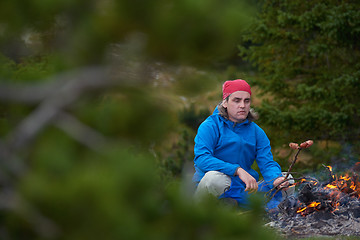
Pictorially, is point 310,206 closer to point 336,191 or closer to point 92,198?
point 336,191

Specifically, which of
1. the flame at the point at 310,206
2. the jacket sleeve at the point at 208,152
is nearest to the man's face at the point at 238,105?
the jacket sleeve at the point at 208,152

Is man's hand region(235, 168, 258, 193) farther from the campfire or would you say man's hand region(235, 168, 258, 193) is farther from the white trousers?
the campfire

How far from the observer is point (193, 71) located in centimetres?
168

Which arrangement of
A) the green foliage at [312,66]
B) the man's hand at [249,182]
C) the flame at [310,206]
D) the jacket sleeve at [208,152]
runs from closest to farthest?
the man's hand at [249,182]
the jacket sleeve at [208,152]
the flame at [310,206]
the green foliage at [312,66]

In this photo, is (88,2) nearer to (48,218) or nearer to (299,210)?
(48,218)

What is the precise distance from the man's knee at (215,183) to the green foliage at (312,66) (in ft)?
15.5

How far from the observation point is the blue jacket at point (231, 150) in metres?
4.18

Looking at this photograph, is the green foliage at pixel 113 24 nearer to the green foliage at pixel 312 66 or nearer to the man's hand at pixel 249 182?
the man's hand at pixel 249 182

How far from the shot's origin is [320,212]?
5.13 m

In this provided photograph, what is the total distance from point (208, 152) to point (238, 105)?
1.52ft

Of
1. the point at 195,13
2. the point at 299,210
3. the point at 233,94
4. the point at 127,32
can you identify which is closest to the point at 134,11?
the point at 127,32

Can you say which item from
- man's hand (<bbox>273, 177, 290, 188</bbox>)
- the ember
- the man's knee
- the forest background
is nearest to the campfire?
the ember

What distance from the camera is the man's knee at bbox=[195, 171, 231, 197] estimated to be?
164 inches

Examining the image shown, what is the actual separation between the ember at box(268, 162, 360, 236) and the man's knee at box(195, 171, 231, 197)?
1.04m
